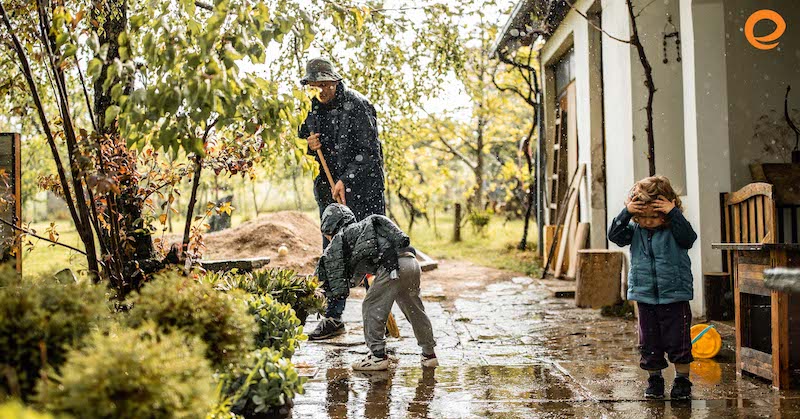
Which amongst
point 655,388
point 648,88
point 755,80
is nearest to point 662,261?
point 655,388

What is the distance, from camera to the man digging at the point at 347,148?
5797 millimetres

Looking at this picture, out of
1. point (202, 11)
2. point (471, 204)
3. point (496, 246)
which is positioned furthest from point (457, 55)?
point (471, 204)

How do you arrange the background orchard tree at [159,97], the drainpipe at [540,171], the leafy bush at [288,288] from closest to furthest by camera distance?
the background orchard tree at [159,97] → the leafy bush at [288,288] → the drainpipe at [540,171]

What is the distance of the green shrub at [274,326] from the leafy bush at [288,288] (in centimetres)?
70

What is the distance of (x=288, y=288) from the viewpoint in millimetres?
4816

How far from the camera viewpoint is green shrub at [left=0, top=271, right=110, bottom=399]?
83.2 inches

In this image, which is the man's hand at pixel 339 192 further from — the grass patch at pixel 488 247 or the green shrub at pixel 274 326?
the grass patch at pixel 488 247

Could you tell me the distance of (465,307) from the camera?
7629 millimetres

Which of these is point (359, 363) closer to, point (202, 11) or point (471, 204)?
point (202, 11)

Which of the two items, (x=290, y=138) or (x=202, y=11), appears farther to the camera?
(x=202, y=11)

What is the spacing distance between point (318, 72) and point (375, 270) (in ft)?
5.33

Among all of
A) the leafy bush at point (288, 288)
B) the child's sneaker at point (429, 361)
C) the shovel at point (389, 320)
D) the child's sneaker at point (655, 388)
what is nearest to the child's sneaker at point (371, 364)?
the child's sneaker at point (429, 361)

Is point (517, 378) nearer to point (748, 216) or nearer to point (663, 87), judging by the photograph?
point (748, 216)

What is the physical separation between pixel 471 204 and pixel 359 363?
48.7 ft
